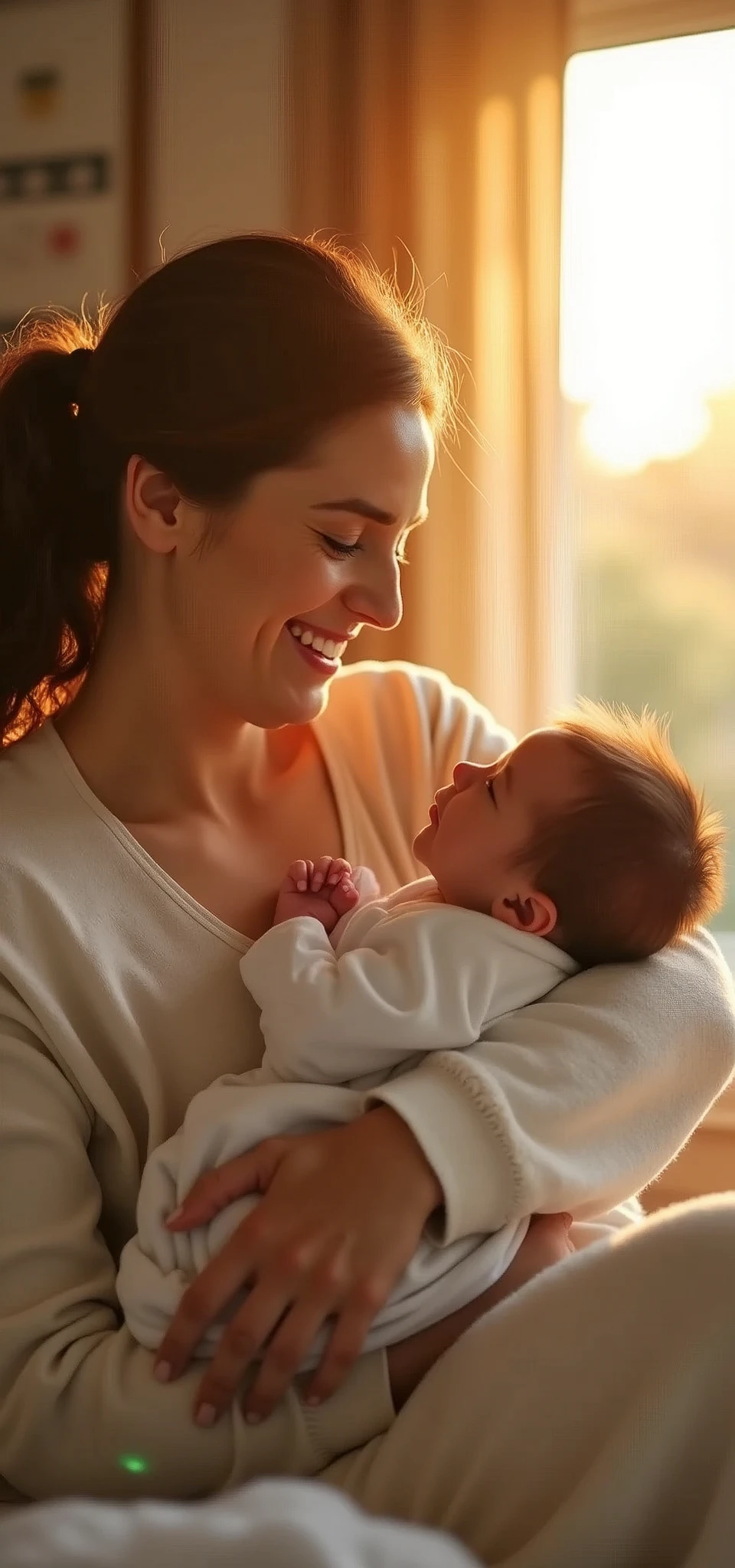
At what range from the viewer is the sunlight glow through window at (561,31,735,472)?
266 centimetres

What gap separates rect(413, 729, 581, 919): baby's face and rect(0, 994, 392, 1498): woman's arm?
0.42m

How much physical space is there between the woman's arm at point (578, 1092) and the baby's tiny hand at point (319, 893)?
244mm

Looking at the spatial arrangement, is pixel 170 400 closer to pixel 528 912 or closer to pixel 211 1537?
pixel 528 912

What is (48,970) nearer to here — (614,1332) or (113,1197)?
(113,1197)

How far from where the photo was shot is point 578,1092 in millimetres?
1148

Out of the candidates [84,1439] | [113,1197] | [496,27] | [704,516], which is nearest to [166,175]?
[496,27]

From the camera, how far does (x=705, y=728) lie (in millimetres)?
2727

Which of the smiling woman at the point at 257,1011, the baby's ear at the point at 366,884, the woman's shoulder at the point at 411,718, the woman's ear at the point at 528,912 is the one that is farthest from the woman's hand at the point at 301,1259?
the woman's shoulder at the point at 411,718

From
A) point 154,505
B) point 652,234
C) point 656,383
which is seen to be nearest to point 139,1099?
point 154,505

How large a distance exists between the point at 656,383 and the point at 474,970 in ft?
6.15

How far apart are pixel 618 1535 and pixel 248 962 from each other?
22.2 inches

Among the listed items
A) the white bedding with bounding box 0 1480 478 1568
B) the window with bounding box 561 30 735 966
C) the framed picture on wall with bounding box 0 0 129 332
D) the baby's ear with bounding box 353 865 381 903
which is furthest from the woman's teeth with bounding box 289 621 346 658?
the framed picture on wall with bounding box 0 0 129 332

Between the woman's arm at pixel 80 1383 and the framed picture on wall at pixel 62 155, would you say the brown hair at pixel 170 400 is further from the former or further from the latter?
the framed picture on wall at pixel 62 155

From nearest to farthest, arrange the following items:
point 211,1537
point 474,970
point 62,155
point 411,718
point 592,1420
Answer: point 211,1537 → point 592,1420 → point 474,970 → point 411,718 → point 62,155
